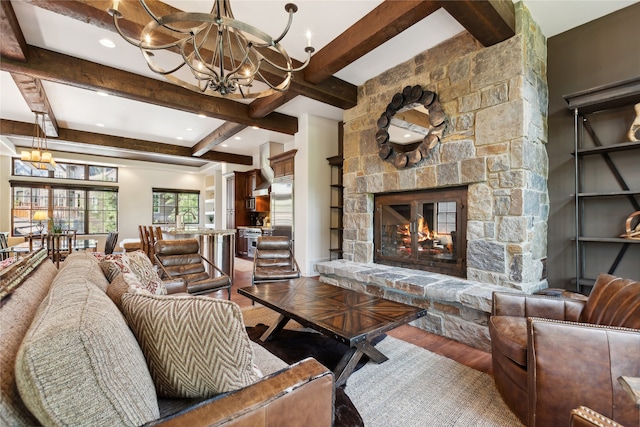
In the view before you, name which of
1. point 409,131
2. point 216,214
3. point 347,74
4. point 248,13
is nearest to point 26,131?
point 216,214

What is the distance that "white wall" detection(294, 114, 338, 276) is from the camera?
4.90 metres

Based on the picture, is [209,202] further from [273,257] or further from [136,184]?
[273,257]

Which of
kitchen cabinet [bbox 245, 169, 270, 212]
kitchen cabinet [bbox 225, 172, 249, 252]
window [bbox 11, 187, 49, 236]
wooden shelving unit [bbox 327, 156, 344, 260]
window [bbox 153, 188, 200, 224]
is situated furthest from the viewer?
window [bbox 153, 188, 200, 224]

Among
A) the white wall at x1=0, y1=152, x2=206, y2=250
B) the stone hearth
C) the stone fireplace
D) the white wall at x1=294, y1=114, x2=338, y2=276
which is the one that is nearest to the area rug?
the stone hearth

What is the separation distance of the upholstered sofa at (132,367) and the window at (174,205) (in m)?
8.28

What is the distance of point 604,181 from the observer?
2539mm

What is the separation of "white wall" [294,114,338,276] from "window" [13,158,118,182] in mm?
6252

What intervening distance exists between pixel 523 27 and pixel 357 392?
3.23m

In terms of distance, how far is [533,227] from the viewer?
2.59m

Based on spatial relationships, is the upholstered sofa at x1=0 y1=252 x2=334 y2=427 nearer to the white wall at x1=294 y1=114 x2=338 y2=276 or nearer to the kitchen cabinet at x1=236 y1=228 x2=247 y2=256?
the white wall at x1=294 y1=114 x2=338 y2=276

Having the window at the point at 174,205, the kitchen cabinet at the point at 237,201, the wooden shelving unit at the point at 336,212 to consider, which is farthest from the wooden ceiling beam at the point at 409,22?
the window at the point at 174,205

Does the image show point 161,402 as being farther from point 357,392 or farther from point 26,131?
point 26,131

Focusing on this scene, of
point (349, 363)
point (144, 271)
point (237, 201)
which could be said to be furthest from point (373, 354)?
point (237, 201)

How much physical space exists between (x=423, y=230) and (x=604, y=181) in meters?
1.62
